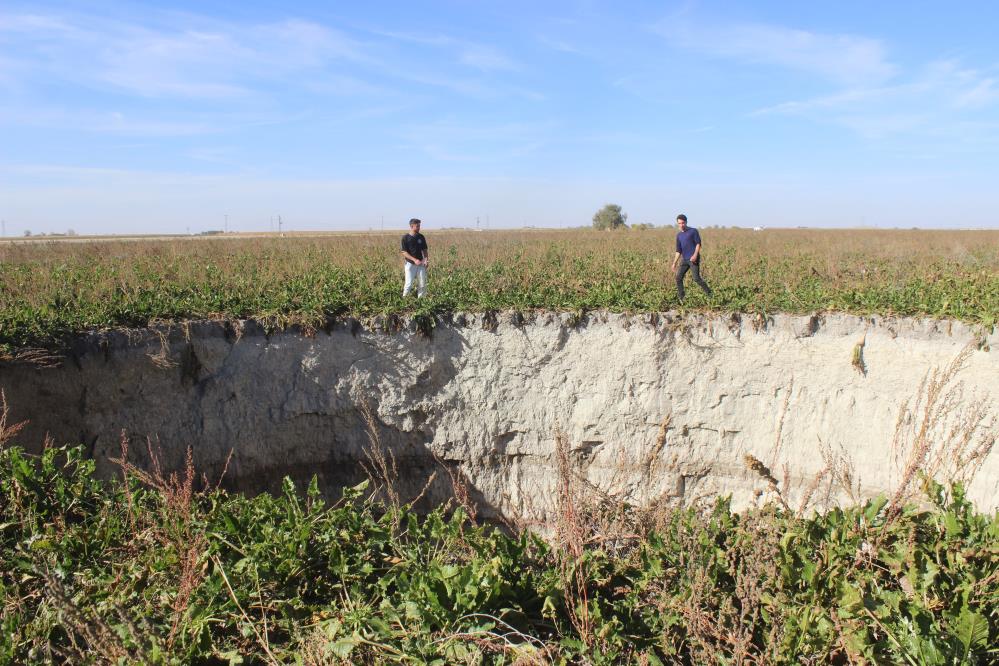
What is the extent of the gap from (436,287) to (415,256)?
0.80m

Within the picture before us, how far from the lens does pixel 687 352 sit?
9.27 metres

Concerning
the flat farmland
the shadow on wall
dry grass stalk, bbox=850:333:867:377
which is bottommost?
the shadow on wall

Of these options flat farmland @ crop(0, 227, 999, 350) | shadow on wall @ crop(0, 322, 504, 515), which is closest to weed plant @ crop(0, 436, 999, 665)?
shadow on wall @ crop(0, 322, 504, 515)

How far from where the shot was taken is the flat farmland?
864cm

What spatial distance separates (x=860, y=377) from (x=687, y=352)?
7.81ft

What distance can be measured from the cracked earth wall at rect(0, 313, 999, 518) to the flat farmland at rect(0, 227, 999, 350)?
32 cm

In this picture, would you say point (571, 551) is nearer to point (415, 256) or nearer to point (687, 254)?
point (415, 256)

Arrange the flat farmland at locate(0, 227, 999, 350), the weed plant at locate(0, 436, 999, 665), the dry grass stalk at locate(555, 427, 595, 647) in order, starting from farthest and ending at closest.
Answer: the flat farmland at locate(0, 227, 999, 350)
the dry grass stalk at locate(555, 427, 595, 647)
the weed plant at locate(0, 436, 999, 665)

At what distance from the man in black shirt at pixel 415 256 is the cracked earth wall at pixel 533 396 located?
1.05m

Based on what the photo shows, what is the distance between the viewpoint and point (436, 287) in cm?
1063

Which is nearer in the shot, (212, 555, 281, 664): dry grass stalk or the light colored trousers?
(212, 555, 281, 664): dry grass stalk

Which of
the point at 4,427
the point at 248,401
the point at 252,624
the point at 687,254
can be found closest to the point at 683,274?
the point at 687,254

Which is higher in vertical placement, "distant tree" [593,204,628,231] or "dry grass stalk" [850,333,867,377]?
"distant tree" [593,204,628,231]

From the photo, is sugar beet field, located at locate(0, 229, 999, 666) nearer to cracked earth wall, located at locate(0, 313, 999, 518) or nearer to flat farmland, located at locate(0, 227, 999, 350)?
cracked earth wall, located at locate(0, 313, 999, 518)
